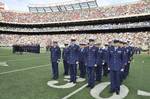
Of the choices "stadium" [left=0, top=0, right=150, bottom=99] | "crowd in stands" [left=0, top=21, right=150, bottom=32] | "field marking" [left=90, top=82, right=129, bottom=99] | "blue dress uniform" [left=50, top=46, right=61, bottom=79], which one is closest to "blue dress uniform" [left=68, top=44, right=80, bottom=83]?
"blue dress uniform" [left=50, top=46, right=61, bottom=79]

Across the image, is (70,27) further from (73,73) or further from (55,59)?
(73,73)

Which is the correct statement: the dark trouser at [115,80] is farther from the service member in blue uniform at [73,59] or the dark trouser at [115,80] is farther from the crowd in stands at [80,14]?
the crowd in stands at [80,14]

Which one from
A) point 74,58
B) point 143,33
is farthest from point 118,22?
point 74,58

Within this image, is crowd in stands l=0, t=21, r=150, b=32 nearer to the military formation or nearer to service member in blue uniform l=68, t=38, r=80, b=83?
the military formation

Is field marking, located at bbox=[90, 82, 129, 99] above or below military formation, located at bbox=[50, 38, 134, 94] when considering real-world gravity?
below

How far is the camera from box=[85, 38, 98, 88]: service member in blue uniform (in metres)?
12.3

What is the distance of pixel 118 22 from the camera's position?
69125 millimetres

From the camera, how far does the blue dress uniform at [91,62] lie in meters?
12.3

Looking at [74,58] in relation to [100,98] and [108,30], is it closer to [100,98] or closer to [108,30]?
[100,98]

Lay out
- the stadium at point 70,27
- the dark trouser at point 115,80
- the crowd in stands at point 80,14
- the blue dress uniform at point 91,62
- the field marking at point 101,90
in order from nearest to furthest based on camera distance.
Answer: the field marking at point 101,90
the dark trouser at point 115,80
the blue dress uniform at point 91,62
the stadium at point 70,27
the crowd in stands at point 80,14

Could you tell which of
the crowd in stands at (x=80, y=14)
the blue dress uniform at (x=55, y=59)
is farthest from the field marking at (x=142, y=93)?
the crowd in stands at (x=80, y=14)

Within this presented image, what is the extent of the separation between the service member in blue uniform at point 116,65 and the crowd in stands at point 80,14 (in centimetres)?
5127

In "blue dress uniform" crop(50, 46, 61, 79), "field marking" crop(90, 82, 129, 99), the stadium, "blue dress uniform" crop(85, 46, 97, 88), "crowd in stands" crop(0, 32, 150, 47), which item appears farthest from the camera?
"crowd in stands" crop(0, 32, 150, 47)

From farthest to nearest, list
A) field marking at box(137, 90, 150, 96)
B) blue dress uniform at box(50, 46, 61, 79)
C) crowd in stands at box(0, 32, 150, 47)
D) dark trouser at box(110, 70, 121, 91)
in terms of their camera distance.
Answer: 1. crowd in stands at box(0, 32, 150, 47)
2. blue dress uniform at box(50, 46, 61, 79)
3. field marking at box(137, 90, 150, 96)
4. dark trouser at box(110, 70, 121, 91)
